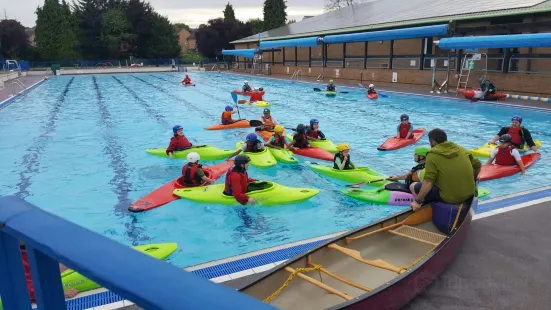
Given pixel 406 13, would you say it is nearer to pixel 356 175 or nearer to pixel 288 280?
pixel 356 175

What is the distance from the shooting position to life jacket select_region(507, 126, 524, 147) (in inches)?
429

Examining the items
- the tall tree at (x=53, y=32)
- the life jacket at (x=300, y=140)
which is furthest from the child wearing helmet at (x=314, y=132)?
the tall tree at (x=53, y=32)

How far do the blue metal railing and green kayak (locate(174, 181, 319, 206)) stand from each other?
6.54 meters

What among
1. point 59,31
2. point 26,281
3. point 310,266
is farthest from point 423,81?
point 59,31

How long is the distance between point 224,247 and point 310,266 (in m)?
2.55

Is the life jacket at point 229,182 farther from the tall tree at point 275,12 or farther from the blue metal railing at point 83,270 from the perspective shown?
the tall tree at point 275,12

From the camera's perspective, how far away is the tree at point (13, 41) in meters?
59.6

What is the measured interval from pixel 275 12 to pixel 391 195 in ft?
206

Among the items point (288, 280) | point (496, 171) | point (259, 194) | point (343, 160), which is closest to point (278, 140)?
point (343, 160)

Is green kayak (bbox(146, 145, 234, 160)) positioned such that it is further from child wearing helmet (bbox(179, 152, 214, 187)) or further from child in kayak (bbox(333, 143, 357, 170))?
child in kayak (bbox(333, 143, 357, 170))

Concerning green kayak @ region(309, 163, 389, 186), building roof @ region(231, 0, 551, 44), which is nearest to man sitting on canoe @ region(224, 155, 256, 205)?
green kayak @ region(309, 163, 389, 186)

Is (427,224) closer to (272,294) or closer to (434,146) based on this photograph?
(434,146)

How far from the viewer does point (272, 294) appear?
4160mm

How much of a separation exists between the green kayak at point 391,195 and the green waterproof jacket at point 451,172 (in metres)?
2.35
